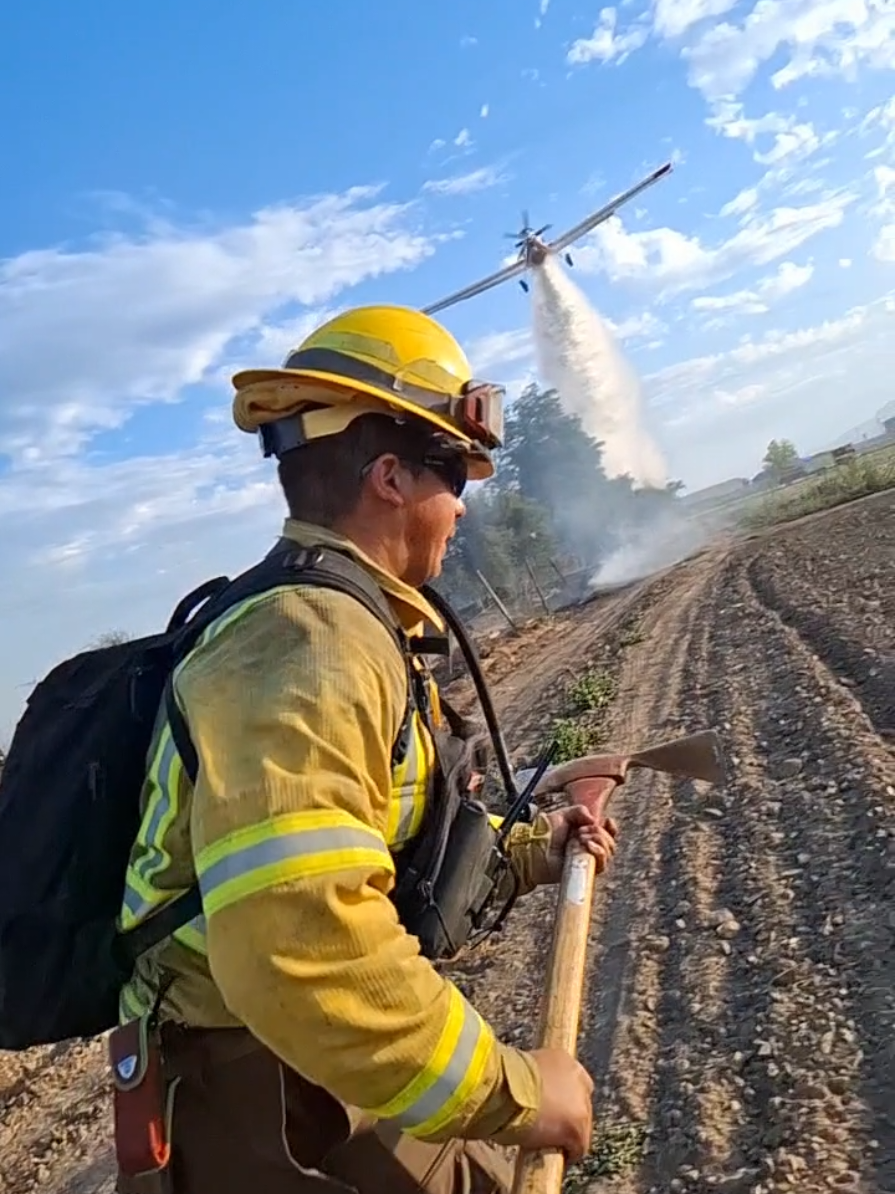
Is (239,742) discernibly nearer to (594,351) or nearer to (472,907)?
(472,907)

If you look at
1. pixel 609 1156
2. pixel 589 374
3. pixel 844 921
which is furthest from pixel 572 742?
pixel 589 374

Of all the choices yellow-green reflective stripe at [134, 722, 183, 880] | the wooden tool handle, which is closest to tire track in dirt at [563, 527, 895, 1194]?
the wooden tool handle

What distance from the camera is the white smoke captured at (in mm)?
58344

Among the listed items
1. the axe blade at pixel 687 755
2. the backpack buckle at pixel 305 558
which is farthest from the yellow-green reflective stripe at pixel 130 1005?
the axe blade at pixel 687 755

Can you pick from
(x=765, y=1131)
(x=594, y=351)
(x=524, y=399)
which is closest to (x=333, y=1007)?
A: (x=765, y=1131)

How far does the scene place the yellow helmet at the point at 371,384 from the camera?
85.6 inches

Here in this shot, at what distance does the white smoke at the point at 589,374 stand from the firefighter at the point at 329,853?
178ft

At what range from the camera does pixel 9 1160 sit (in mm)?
6594

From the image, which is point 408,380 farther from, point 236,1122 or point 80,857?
point 236,1122

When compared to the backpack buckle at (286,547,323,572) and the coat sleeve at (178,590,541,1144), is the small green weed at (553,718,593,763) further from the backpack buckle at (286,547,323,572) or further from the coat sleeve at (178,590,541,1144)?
the coat sleeve at (178,590,541,1144)

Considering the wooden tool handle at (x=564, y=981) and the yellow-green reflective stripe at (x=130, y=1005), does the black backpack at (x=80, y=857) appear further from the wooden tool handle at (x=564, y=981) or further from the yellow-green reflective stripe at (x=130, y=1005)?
the wooden tool handle at (x=564, y=981)

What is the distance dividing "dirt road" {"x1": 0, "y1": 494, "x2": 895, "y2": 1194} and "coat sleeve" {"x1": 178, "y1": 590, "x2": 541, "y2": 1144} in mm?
2477

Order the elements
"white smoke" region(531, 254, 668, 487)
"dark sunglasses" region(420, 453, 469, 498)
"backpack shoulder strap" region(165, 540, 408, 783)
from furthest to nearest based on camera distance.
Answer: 1. "white smoke" region(531, 254, 668, 487)
2. "dark sunglasses" region(420, 453, 469, 498)
3. "backpack shoulder strap" region(165, 540, 408, 783)

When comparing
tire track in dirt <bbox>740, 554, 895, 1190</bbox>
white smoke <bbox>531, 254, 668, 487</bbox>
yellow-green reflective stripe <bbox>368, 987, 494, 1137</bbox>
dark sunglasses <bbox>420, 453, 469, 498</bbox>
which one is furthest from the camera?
white smoke <bbox>531, 254, 668, 487</bbox>
